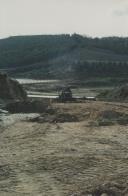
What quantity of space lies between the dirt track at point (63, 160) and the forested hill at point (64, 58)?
234 ft

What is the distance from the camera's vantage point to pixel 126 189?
1073 cm

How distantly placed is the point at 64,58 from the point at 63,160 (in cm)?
10245

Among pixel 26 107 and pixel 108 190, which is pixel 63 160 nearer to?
A: pixel 108 190

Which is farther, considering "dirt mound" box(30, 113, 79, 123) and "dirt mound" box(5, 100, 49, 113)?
"dirt mound" box(5, 100, 49, 113)

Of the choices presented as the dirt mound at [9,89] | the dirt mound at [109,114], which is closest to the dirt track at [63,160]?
the dirt mound at [109,114]

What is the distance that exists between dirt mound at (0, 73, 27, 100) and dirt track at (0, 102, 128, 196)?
56.1 feet

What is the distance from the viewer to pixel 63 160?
1493cm

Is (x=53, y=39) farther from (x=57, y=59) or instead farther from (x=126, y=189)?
(x=126, y=189)

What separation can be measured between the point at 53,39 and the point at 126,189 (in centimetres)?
14624

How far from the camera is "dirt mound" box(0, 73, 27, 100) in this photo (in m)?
40.2

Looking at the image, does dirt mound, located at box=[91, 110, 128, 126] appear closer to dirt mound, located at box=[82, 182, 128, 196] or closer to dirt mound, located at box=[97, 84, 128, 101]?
dirt mound, located at box=[82, 182, 128, 196]

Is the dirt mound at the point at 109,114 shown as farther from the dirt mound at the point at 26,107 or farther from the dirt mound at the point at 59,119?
the dirt mound at the point at 26,107

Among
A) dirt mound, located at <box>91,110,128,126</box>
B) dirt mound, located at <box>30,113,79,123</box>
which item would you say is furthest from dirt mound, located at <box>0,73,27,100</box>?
dirt mound, located at <box>91,110,128,126</box>

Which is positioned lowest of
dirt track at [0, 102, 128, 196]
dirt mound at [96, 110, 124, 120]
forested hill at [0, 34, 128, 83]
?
forested hill at [0, 34, 128, 83]
